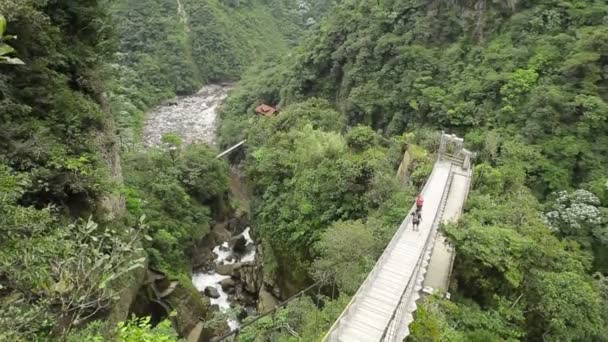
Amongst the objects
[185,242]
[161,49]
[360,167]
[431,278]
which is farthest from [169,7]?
[431,278]

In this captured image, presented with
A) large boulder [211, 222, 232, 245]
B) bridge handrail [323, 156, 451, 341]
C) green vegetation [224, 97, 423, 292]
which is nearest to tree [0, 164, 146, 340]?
bridge handrail [323, 156, 451, 341]

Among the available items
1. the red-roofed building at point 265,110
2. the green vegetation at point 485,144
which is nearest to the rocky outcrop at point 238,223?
the green vegetation at point 485,144

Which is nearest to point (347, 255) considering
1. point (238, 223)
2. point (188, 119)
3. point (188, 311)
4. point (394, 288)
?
point (394, 288)

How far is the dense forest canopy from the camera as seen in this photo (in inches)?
295

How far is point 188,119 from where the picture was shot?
55875 mm

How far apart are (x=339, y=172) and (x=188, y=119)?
39.2 m

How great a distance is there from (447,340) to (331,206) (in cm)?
1076

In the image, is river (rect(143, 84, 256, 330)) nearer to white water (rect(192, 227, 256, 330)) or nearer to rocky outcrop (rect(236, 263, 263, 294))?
white water (rect(192, 227, 256, 330))

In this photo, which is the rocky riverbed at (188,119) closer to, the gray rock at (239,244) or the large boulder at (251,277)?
the gray rock at (239,244)

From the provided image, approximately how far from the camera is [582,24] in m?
27.1

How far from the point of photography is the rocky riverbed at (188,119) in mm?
49938

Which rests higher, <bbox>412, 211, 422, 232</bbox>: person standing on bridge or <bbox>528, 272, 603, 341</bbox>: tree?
<bbox>412, 211, 422, 232</bbox>: person standing on bridge

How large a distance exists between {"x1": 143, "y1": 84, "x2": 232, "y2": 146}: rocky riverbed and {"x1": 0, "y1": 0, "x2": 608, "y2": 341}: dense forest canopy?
6.51 metres

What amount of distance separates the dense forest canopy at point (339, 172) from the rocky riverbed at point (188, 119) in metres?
6.51
